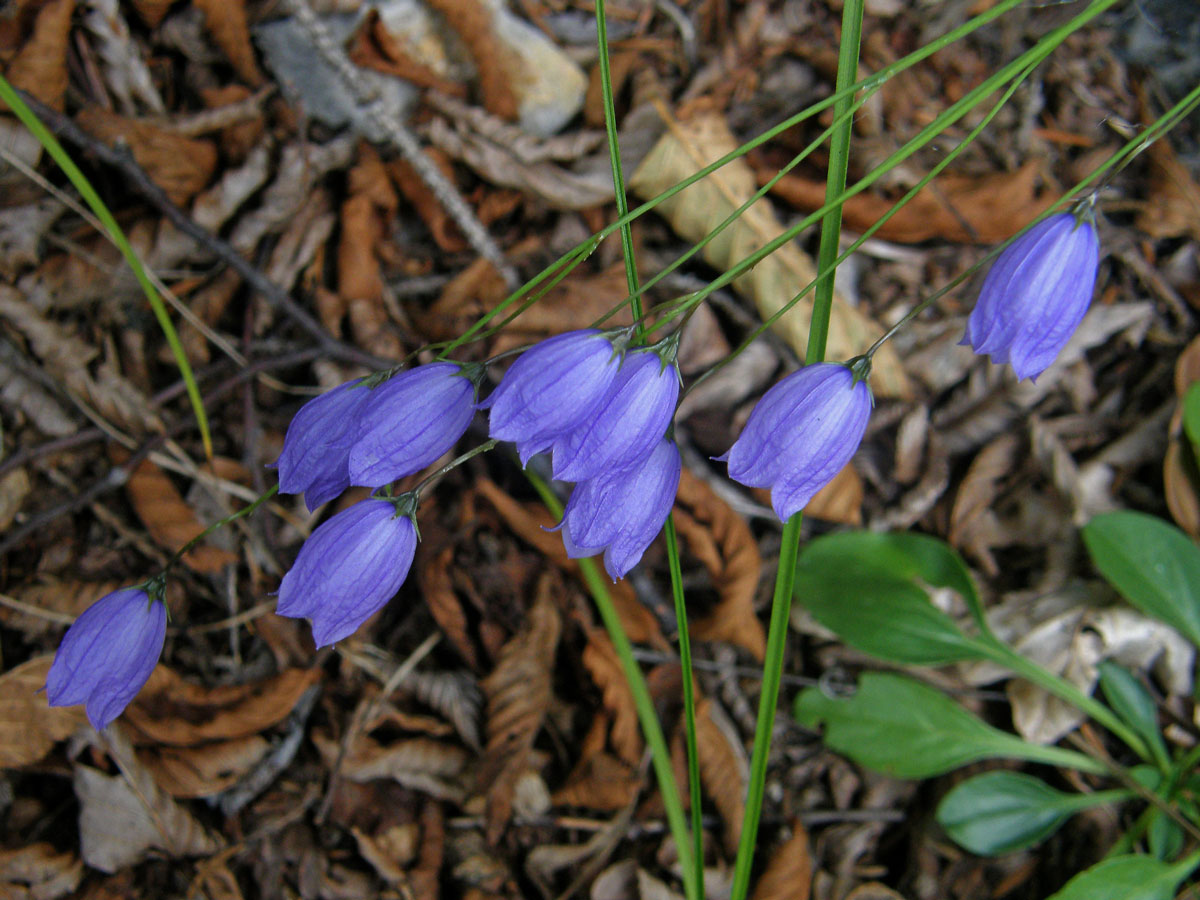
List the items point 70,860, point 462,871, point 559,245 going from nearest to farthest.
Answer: point 70,860
point 462,871
point 559,245

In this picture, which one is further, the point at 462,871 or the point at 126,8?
the point at 126,8

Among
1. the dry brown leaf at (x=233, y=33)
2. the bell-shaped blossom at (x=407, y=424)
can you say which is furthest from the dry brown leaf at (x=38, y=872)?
the dry brown leaf at (x=233, y=33)

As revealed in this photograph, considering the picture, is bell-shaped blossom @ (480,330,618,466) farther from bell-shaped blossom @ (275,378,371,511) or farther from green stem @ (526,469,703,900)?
green stem @ (526,469,703,900)

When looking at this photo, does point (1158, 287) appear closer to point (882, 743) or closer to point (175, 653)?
point (882, 743)

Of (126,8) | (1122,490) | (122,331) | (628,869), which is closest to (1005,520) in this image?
(1122,490)

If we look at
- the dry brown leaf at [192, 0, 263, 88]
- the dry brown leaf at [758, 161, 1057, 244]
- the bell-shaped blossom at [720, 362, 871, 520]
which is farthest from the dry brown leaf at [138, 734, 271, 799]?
the dry brown leaf at [758, 161, 1057, 244]

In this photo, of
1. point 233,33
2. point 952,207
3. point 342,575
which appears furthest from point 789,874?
point 233,33

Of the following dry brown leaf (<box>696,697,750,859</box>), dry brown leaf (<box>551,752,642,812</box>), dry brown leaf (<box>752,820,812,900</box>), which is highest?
dry brown leaf (<box>551,752,642,812</box>)
